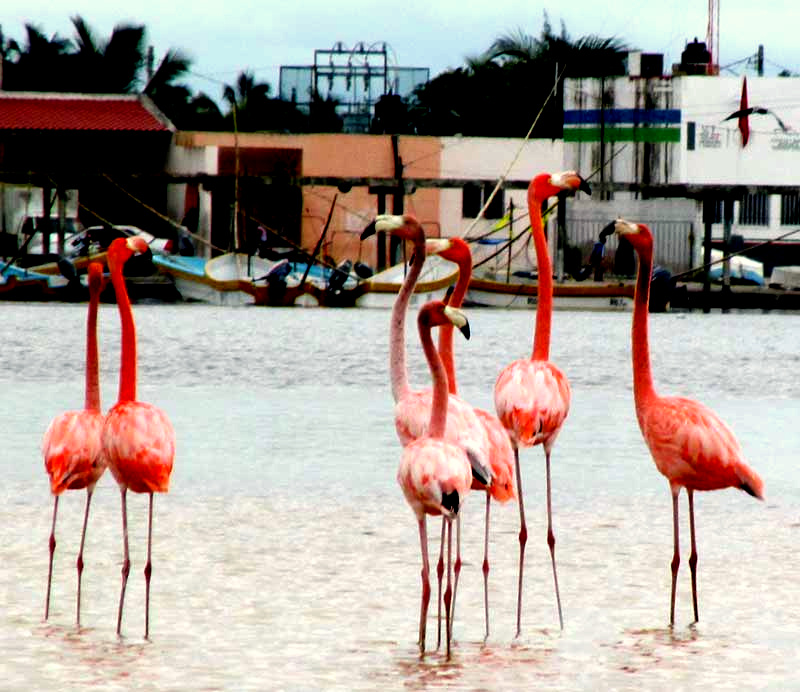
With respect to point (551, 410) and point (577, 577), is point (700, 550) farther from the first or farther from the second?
point (551, 410)

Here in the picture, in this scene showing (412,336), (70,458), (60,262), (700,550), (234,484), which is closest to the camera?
(70,458)

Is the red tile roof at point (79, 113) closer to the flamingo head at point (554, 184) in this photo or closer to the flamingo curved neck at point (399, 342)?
the flamingo head at point (554, 184)

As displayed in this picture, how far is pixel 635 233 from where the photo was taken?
607 cm

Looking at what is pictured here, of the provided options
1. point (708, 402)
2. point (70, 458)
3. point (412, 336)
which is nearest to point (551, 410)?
point (70, 458)

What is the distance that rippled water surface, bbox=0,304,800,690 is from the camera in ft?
17.9

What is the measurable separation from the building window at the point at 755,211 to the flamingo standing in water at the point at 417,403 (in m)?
48.1

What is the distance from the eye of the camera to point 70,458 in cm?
600

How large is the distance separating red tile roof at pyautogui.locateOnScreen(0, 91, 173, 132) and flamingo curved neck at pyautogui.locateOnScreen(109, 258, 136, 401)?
136ft

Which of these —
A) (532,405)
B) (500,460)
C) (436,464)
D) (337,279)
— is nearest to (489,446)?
(500,460)

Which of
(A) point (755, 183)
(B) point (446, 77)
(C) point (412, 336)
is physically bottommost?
(C) point (412, 336)

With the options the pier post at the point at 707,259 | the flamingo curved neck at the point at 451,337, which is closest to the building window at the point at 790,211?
the pier post at the point at 707,259

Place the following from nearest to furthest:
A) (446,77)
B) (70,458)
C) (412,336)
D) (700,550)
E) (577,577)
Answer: (70,458)
(577,577)
(700,550)
(412,336)
(446,77)

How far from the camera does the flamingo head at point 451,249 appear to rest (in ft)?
20.6

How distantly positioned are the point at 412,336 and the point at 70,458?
74.2ft
